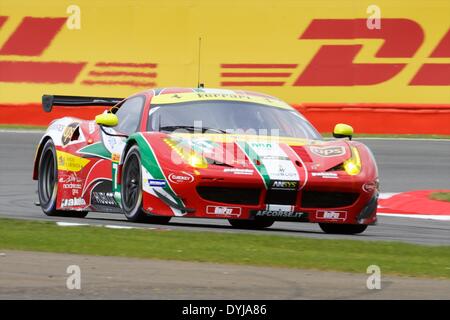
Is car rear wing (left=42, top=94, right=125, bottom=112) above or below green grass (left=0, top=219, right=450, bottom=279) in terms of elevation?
above

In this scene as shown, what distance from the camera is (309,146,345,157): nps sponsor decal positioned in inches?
438

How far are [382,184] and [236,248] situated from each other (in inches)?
368

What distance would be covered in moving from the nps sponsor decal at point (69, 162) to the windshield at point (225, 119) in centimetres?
103

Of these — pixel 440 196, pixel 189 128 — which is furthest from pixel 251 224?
pixel 440 196

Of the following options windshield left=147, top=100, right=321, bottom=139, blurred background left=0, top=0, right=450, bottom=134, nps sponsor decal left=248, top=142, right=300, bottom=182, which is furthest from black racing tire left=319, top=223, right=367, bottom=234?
blurred background left=0, top=0, right=450, bottom=134

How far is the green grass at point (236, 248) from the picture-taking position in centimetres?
852

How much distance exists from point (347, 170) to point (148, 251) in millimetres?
2708

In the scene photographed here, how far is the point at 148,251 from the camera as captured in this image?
889 centimetres

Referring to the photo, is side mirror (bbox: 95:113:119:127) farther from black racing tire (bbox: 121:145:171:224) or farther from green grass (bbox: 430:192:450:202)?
green grass (bbox: 430:192:450:202)

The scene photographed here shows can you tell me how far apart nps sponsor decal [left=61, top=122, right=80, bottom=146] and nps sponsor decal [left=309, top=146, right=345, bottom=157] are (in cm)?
263

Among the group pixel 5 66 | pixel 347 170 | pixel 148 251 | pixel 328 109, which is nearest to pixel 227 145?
pixel 347 170

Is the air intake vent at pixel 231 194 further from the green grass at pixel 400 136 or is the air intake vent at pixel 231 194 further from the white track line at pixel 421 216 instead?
the green grass at pixel 400 136

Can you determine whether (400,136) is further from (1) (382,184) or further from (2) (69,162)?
(2) (69,162)

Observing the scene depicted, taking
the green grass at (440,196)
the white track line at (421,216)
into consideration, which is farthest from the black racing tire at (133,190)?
the green grass at (440,196)
